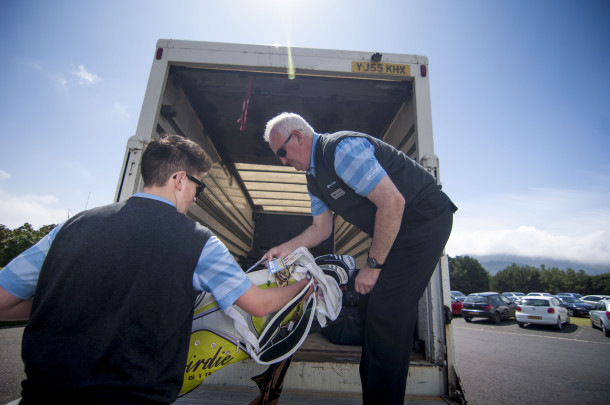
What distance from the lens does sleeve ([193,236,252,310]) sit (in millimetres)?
963

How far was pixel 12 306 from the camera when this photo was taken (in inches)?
40.9

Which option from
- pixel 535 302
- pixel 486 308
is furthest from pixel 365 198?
pixel 486 308

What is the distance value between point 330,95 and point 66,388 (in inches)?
123

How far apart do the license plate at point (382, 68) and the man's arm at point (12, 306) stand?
2652mm

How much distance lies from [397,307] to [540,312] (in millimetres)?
14015

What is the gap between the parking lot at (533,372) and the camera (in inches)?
132

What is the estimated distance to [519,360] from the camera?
5543mm

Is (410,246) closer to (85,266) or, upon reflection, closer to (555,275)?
(85,266)

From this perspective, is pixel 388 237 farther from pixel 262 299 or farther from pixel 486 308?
pixel 486 308

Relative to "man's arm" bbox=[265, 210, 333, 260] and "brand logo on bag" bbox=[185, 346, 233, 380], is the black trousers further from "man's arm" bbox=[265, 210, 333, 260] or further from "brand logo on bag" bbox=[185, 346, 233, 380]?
"brand logo on bag" bbox=[185, 346, 233, 380]

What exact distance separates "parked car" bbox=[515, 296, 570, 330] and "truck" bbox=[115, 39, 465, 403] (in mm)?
11515

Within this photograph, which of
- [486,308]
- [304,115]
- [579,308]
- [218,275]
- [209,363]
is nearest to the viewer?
[218,275]

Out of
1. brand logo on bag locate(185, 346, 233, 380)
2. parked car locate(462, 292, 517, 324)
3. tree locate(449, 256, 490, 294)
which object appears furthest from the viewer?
tree locate(449, 256, 490, 294)

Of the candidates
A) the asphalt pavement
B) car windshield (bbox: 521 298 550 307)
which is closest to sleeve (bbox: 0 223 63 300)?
the asphalt pavement
